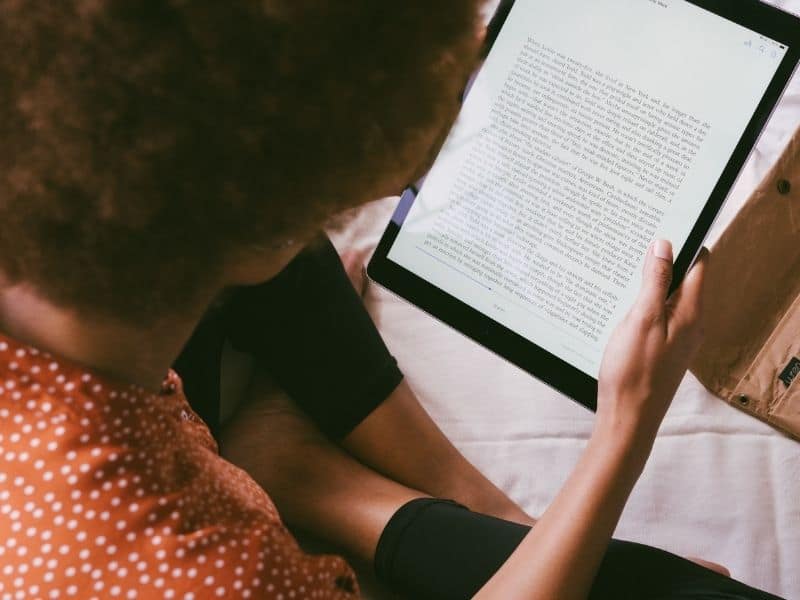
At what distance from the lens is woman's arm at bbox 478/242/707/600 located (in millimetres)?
A: 525

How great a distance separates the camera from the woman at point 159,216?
0.31 meters

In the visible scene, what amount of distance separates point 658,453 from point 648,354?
271mm

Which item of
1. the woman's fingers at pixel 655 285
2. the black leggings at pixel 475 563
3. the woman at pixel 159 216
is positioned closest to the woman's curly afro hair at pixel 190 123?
the woman at pixel 159 216

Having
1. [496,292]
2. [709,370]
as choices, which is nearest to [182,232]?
[496,292]

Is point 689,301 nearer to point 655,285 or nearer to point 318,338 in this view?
point 655,285

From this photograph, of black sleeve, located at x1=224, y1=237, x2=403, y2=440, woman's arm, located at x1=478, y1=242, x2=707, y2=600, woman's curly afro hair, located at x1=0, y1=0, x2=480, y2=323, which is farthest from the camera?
black sleeve, located at x1=224, y1=237, x2=403, y2=440

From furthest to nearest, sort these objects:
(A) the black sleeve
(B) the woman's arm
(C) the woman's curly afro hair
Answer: (A) the black sleeve, (B) the woman's arm, (C) the woman's curly afro hair

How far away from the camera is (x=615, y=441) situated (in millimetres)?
569

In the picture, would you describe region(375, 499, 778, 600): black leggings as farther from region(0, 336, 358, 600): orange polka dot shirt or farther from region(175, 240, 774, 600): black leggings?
region(0, 336, 358, 600): orange polka dot shirt

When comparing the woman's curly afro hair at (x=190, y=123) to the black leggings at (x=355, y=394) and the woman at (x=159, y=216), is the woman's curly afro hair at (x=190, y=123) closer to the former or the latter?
the woman at (x=159, y=216)

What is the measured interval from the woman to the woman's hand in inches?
5.2

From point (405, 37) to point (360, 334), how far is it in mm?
459

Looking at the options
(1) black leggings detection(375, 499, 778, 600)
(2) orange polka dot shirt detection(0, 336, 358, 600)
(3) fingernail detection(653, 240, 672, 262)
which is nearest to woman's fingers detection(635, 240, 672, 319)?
(3) fingernail detection(653, 240, 672, 262)

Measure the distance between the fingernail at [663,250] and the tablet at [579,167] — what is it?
2cm
